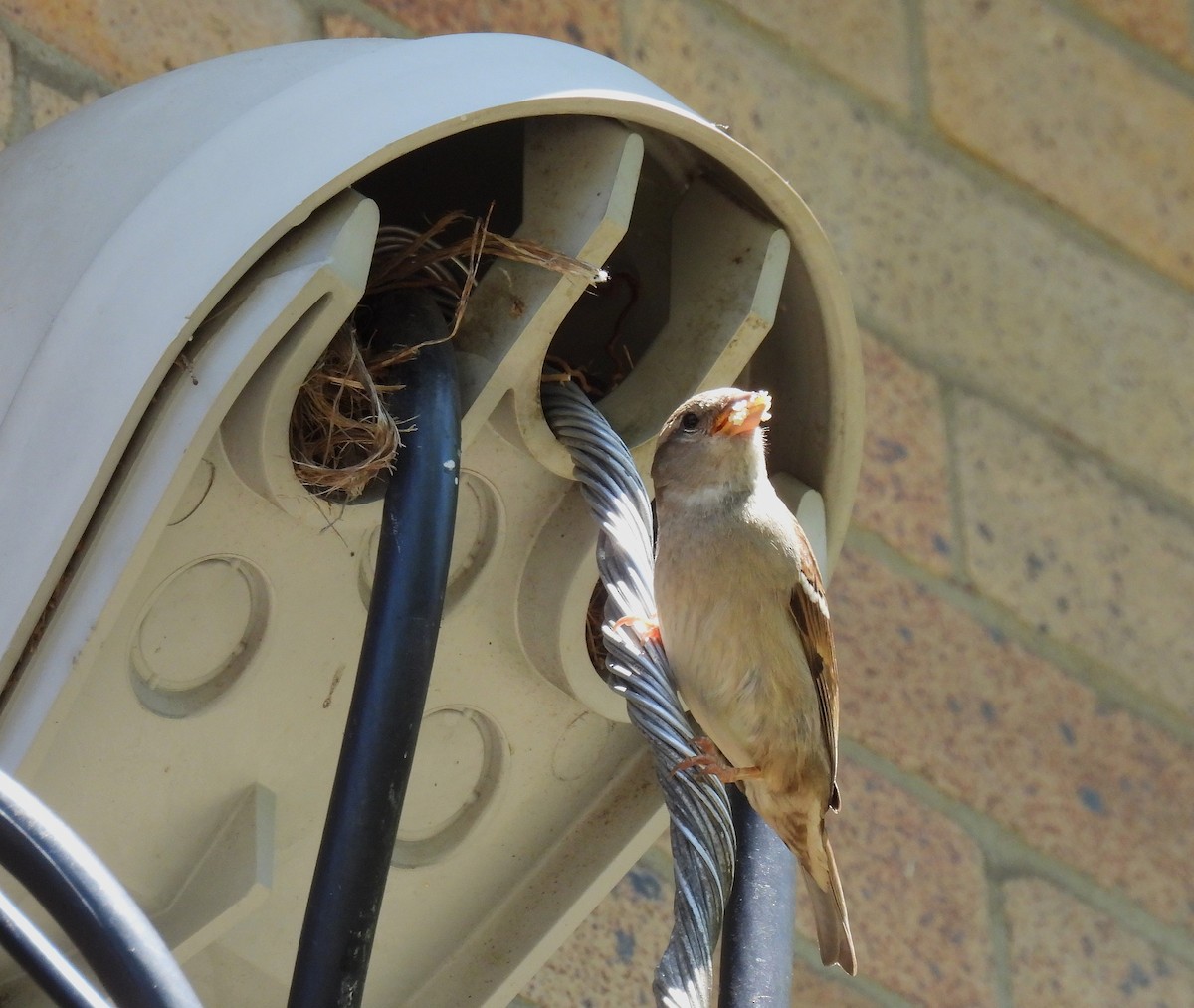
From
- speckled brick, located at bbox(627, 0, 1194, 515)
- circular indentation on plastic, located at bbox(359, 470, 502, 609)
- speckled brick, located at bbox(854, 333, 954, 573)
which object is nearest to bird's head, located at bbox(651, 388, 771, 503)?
circular indentation on plastic, located at bbox(359, 470, 502, 609)

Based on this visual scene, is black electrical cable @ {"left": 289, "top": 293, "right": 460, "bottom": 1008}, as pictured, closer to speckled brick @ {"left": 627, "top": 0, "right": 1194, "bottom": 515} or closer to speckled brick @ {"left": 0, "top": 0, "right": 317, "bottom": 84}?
speckled brick @ {"left": 0, "top": 0, "right": 317, "bottom": 84}

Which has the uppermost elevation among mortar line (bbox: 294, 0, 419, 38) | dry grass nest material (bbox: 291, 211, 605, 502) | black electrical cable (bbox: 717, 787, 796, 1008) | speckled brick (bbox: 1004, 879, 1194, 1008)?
mortar line (bbox: 294, 0, 419, 38)

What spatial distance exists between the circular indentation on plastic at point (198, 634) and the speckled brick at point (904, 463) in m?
1.77

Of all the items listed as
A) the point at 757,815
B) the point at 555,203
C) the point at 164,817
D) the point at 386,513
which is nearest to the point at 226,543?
the point at 386,513

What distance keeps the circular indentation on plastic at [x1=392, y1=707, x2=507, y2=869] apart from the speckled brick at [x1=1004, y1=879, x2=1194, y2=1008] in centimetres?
158

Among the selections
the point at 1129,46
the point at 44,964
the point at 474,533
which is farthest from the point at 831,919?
the point at 1129,46

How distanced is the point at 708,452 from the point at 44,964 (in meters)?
1.30

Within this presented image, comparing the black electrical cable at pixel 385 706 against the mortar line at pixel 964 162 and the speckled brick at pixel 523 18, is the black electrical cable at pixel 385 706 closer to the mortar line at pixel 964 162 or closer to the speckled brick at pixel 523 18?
the speckled brick at pixel 523 18

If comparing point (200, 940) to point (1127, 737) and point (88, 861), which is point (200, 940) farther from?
point (1127, 737)

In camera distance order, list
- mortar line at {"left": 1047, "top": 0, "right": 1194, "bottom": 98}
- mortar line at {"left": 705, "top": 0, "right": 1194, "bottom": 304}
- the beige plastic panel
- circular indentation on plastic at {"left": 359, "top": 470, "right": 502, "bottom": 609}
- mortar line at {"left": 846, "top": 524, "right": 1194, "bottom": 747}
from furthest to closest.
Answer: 1. mortar line at {"left": 1047, "top": 0, "right": 1194, "bottom": 98}
2. mortar line at {"left": 705, "top": 0, "right": 1194, "bottom": 304}
3. mortar line at {"left": 846, "top": 524, "right": 1194, "bottom": 747}
4. circular indentation on plastic at {"left": 359, "top": 470, "right": 502, "bottom": 609}
5. the beige plastic panel

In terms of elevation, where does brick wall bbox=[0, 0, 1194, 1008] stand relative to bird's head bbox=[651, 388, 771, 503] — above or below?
above

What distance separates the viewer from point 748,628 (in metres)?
2.04

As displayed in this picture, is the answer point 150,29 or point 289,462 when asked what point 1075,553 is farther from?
point 289,462

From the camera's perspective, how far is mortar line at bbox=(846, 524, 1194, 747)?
3232mm
